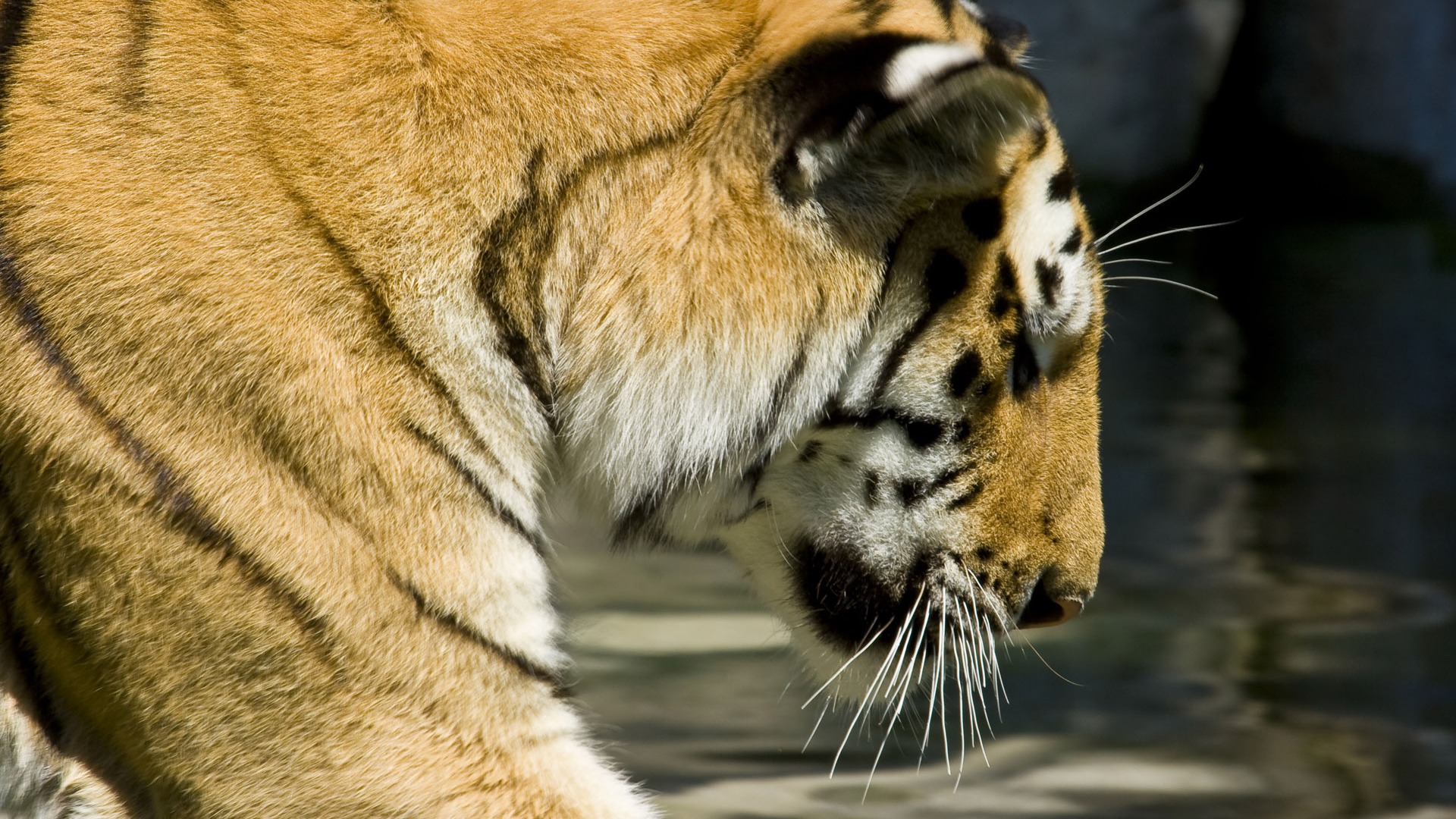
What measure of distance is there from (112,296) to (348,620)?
34cm

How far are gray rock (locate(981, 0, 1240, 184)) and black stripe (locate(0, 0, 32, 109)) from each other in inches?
290

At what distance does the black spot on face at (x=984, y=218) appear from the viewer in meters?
1.68

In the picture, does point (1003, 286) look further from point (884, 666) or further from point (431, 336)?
point (431, 336)

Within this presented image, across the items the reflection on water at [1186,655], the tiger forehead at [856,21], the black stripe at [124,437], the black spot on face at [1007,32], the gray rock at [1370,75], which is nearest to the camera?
the black stripe at [124,437]

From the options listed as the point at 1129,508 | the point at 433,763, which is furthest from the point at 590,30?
the point at 1129,508

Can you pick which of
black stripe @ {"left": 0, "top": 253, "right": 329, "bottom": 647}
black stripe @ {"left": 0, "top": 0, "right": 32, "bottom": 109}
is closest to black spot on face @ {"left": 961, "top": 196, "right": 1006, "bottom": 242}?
black stripe @ {"left": 0, "top": 253, "right": 329, "bottom": 647}

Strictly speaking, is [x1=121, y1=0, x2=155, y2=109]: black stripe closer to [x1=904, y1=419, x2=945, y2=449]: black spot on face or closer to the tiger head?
the tiger head

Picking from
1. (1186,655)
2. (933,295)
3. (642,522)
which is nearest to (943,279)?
(933,295)

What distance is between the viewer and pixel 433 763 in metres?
1.45

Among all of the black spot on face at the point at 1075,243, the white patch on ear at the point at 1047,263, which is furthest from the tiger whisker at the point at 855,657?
the black spot on face at the point at 1075,243

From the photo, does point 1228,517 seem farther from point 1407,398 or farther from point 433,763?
point 433,763

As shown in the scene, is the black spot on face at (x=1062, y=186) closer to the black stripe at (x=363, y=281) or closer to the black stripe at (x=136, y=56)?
the black stripe at (x=363, y=281)

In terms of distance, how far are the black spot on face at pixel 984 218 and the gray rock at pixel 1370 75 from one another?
733cm

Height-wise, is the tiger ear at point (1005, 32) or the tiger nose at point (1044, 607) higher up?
the tiger ear at point (1005, 32)
